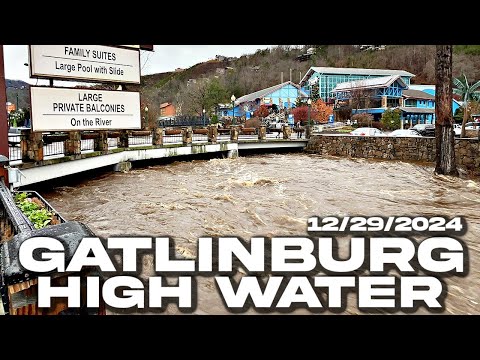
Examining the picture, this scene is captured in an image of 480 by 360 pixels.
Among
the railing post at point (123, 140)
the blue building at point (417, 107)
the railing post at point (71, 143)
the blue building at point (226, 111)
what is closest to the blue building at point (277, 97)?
the blue building at point (226, 111)

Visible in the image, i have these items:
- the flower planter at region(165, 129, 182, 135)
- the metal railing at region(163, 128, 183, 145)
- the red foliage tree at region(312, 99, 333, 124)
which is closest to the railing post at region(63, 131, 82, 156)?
the metal railing at region(163, 128, 183, 145)

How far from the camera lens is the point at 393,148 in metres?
20.0

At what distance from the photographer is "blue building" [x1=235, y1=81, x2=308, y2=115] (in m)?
51.8

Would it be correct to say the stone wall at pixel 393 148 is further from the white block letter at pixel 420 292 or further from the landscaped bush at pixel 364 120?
Result: the landscaped bush at pixel 364 120

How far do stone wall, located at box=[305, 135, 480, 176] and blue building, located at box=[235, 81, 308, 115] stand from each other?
28.6 meters

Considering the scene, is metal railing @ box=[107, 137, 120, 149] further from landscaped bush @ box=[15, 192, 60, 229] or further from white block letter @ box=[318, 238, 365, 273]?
white block letter @ box=[318, 238, 365, 273]

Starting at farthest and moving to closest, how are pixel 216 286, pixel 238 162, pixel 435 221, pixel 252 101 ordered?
pixel 252 101
pixel 238 162
pixel 435 221
pixel 216 286

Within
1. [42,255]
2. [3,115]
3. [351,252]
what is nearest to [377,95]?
[351,252]

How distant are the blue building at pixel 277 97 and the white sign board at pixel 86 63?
4155cm
